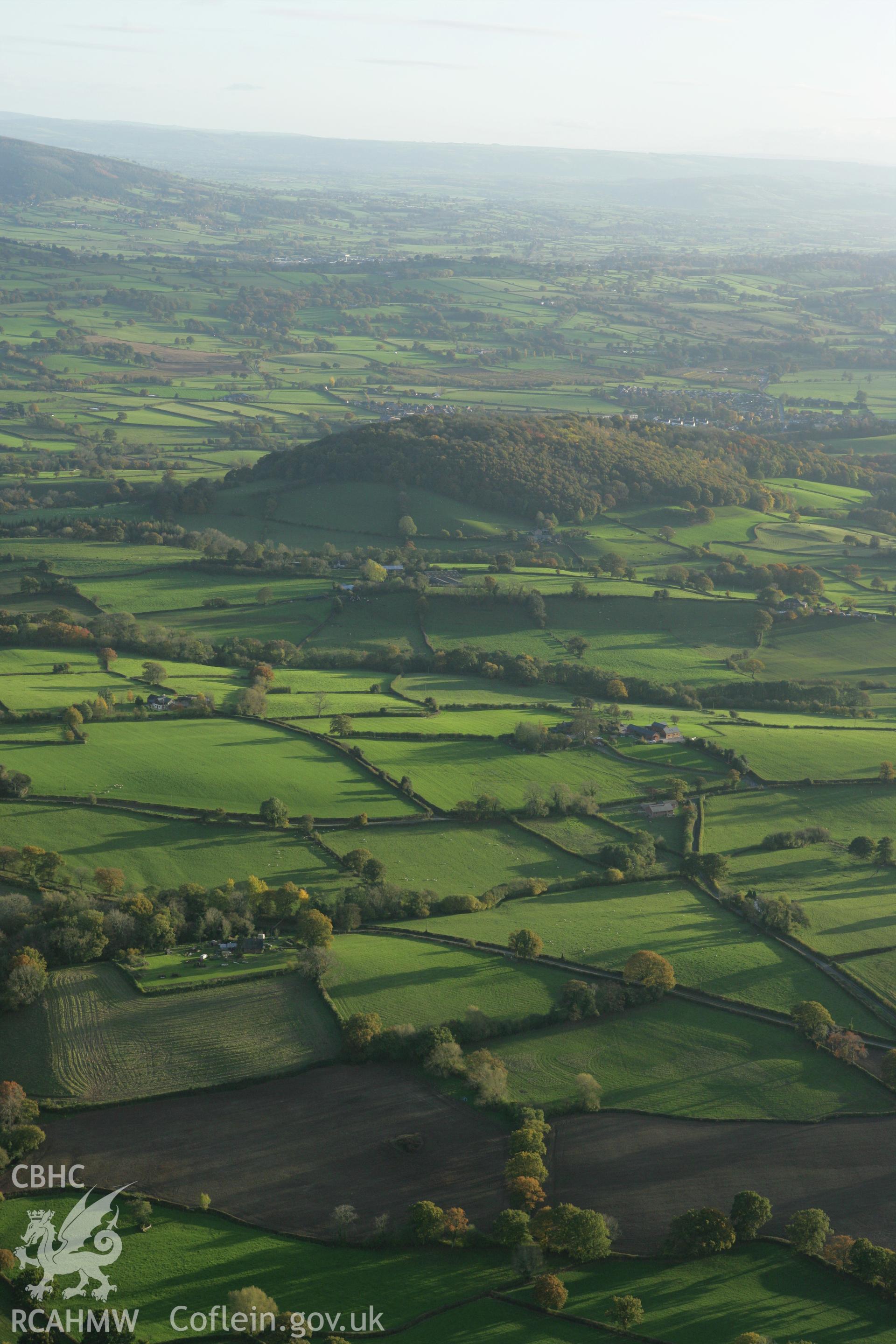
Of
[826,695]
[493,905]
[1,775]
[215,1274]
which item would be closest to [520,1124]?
[215,1274]

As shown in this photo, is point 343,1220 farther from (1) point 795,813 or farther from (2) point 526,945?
(1) point 795,813

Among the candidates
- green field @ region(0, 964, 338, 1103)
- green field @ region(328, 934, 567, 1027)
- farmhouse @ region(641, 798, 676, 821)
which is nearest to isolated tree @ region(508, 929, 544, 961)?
green field @ region(328, 934, 567, 1027)

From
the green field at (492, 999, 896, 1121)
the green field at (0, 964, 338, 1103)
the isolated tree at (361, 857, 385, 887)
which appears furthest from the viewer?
the isolated tree at (361, 857, 385, 887)

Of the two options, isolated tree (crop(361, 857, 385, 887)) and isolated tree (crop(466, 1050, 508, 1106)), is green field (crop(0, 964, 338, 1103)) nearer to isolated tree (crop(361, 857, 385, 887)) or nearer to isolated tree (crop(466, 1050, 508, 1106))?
isolated tree (crop(466, 1050, 508, 1106))

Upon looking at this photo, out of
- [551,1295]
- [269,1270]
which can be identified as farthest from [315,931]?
[551,1295]

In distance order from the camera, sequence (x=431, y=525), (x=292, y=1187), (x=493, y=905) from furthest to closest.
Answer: (x=431, y=525) → (x=493, y=905) → (x=292, y=1187)

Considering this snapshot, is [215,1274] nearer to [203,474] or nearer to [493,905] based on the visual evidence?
[493,905]
